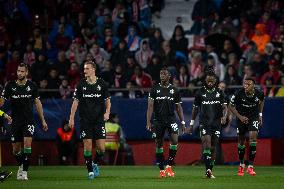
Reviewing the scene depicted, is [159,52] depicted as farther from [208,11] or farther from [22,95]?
[22,95]

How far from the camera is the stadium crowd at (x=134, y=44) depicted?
2880 cm

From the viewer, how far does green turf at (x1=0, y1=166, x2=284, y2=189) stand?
18.3 meters

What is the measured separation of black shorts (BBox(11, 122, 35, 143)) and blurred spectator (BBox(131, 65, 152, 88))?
8.95 m

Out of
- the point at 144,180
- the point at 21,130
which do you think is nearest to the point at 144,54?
the point at 21,130

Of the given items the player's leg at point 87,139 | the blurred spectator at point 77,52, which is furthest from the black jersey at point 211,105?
the blurred spectator at point 77,52

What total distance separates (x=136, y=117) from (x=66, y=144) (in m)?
2.44

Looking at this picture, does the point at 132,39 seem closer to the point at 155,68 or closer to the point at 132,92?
the point at 155,68

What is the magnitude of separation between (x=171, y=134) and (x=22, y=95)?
372 centimetres

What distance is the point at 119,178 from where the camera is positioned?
21.0 meters

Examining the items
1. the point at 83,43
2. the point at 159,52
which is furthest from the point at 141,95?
the point at 83,43

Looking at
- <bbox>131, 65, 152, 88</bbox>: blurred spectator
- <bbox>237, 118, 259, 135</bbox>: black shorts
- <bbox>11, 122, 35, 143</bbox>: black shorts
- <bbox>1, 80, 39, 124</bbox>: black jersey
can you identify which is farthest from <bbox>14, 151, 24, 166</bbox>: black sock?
<bbox>131, 65, 152, 88</bbox>: blurred spectator

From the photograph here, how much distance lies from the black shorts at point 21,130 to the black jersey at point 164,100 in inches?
123

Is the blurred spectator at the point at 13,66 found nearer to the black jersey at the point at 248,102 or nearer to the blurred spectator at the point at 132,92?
the blurred spectator at the point at 132,92

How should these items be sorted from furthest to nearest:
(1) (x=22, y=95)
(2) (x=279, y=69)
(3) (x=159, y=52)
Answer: (3) (x=159, y=52) < (2) (x=279, y=69) < (1) (x=22, y=95)
